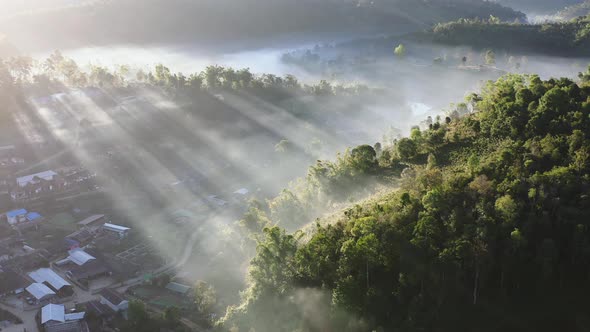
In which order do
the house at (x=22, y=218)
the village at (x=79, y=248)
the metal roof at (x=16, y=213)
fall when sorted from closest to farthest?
the village at (x=79, y=248) < the house at (x=22, y=218) < the metal roof at (x=16, y=213)

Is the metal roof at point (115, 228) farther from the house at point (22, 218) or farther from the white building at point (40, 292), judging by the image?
the white building at point (40, 292)

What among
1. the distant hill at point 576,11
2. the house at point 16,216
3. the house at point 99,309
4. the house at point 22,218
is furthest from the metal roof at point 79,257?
the distant hill at point 576,11

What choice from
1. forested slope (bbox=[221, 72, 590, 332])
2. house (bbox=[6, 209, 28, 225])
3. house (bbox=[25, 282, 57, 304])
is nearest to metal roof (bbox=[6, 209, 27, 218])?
house (bbox=[6, 209, 28, 225])

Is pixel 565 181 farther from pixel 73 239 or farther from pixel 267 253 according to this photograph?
pixel 73 239

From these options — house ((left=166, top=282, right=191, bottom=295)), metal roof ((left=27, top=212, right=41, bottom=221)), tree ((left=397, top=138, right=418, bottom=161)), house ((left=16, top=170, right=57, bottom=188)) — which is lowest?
metal roof ((left=27, top=212, right=41, bottom=221))

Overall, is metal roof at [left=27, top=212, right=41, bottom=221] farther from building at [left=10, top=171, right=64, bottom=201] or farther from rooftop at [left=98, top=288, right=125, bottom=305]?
rooftop at [left=98, top=288, right=125, bottom=305]

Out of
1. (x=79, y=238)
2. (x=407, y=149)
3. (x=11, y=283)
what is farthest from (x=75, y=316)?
(x=407, y=149)

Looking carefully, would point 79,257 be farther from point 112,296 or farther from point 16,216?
point 16,216
